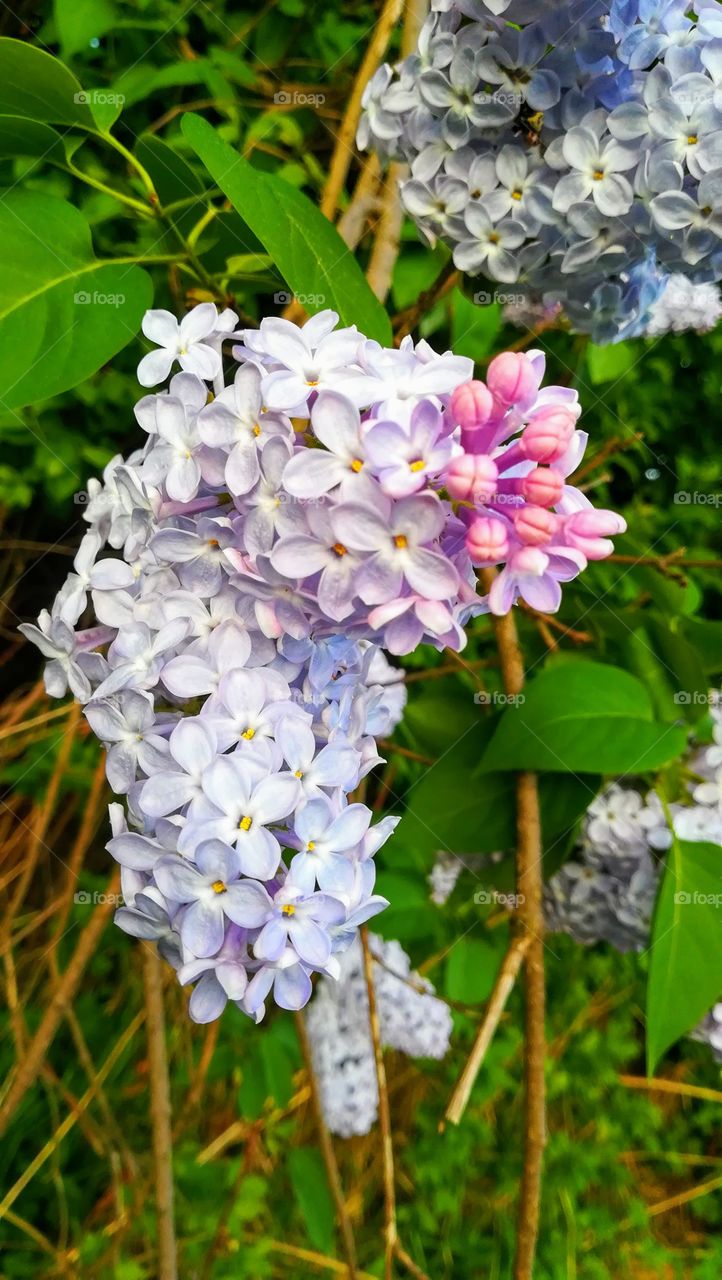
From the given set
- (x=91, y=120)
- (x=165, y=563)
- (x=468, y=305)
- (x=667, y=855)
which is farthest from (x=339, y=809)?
(x=468, y=305)

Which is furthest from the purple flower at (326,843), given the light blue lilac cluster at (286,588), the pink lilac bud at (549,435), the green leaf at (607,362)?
the green leaf at (607,362)

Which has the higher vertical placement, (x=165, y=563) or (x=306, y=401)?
(x=306, y=401)

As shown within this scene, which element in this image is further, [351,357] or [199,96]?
[199,96]

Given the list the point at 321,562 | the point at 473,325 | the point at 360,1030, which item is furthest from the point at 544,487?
the point at 360,1030

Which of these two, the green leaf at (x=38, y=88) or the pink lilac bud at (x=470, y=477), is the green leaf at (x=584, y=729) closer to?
the pink lilac bud at (x=470, y=477)

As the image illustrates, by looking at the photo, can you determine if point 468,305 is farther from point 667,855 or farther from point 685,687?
point 667,855

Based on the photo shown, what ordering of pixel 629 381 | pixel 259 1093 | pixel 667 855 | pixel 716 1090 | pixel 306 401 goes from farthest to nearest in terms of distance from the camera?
pixel 716 1090 < pixel 629 381 < pixel 259 1093 < pixel 667 855 < pixel 306 401
